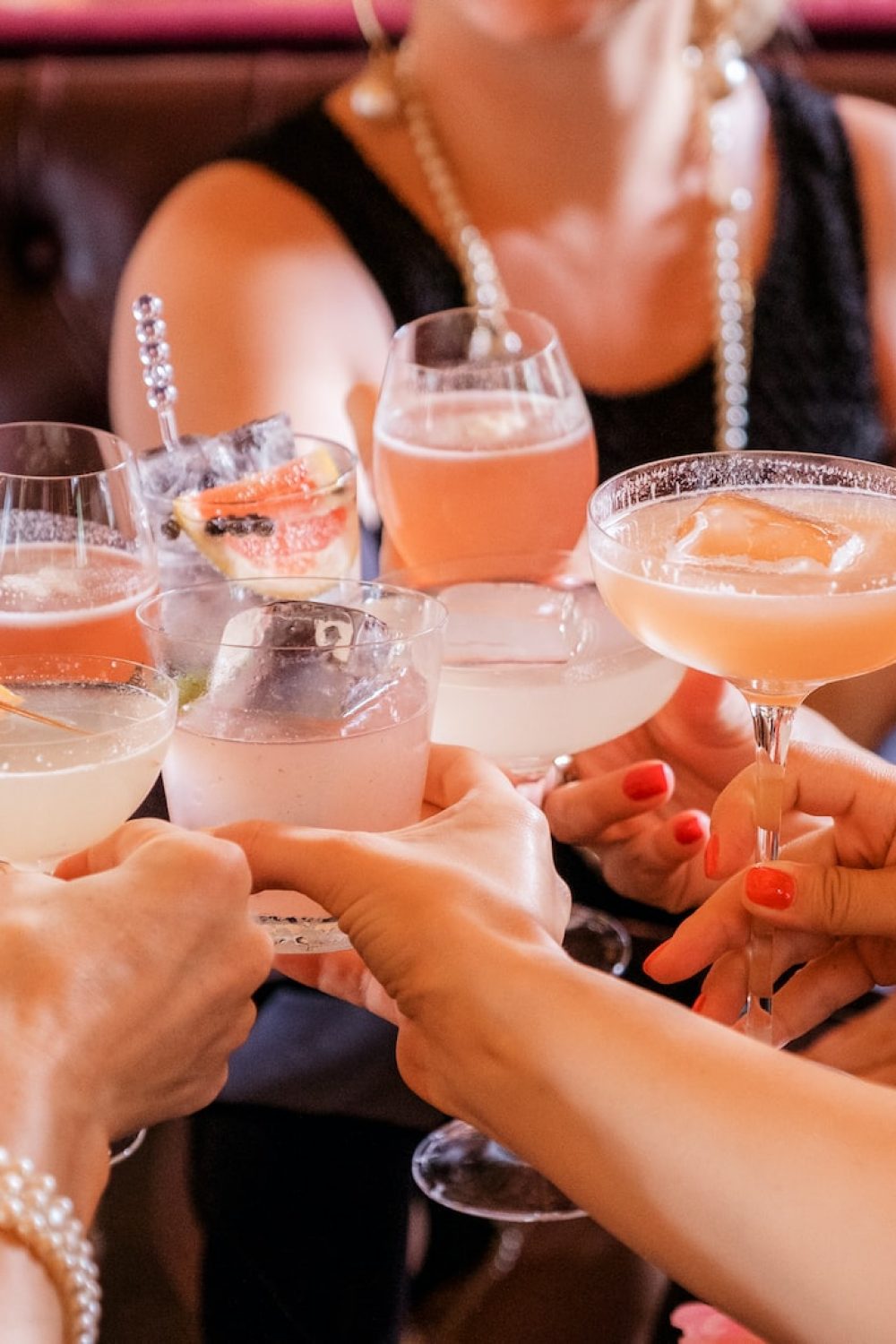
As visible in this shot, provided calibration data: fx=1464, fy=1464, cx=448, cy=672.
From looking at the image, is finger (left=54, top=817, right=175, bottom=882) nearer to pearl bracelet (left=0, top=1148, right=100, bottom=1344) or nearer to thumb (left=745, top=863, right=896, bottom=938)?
pearl bracelet (left=0, top=1148, right=100, bottom=1344)

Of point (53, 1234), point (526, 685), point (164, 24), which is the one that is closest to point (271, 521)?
point (526, 685)

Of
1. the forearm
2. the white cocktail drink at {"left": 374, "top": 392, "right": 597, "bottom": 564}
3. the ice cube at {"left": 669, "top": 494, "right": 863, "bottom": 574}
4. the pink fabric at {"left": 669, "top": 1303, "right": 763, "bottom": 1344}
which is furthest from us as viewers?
the white cocktail drink at {"left": 374, "top": 392, "right": 597, "bottom": 564}

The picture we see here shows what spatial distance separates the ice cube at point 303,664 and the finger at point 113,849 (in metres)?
0.09

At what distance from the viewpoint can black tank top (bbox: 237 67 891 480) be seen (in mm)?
1946

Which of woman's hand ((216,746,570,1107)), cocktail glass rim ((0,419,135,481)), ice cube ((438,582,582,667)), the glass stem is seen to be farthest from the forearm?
cocktail glass rim ((0,419,135,481))

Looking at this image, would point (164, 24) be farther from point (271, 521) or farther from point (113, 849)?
point (113, 849)

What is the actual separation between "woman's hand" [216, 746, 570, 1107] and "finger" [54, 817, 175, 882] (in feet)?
0.13

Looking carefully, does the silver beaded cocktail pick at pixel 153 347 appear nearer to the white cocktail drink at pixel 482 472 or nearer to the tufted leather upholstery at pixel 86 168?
the white cocktail drink at pixel 482 472

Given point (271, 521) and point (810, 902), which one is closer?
point (810, 902)

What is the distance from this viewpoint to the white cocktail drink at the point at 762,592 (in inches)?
29.2

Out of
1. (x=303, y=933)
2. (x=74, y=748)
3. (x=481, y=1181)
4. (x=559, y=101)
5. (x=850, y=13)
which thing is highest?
(x=850, y=13)

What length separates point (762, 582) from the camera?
0.75 meters

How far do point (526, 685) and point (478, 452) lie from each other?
28cm

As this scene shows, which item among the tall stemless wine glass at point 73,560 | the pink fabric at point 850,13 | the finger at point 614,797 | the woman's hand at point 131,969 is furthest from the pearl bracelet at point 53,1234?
the pink fabric at point 850,13
